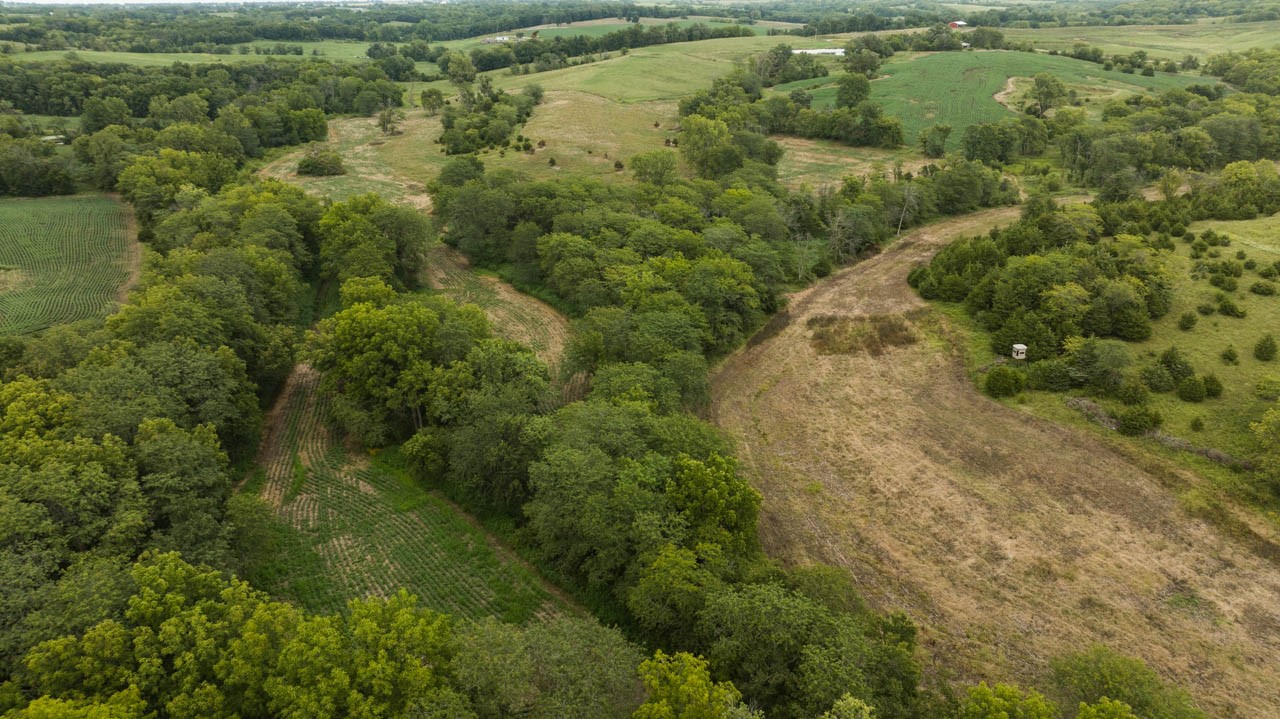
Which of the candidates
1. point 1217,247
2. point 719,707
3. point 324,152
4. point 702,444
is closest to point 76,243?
point 324,152

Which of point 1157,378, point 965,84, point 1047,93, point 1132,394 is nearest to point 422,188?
point 1132,394

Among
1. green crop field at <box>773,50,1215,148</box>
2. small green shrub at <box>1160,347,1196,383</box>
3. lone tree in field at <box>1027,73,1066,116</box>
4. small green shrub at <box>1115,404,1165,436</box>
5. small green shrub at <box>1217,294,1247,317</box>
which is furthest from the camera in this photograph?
green crop field at <box>773,50,1215,148</box>

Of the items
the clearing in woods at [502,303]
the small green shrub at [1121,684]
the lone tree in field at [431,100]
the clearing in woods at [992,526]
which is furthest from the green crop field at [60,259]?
the small green shrub at [1121,684]

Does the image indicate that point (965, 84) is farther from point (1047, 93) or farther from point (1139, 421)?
point (1139, 421)

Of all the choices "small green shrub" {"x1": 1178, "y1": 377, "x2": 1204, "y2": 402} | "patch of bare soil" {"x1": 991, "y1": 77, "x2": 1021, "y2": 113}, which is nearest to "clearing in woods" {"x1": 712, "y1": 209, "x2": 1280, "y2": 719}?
"small green shrub" {"x1": 1178, "y1": 377, "x2": 1204, "y2": 402}

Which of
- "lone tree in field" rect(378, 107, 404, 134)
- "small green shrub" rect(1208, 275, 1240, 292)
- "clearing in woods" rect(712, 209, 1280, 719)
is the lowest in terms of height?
"clearing in woods" rect(712, 209, 1280, 719)

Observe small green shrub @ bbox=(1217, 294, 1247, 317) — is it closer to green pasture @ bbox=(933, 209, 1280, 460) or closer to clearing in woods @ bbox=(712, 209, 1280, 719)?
green pasture @ bbox=(933, 209, 1280, 460)
